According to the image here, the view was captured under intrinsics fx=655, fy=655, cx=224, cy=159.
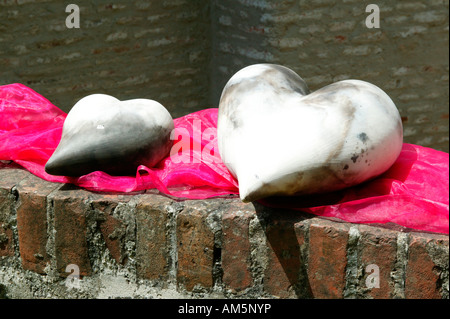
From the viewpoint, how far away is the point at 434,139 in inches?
171

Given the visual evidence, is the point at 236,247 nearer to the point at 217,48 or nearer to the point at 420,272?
the point at 420,272

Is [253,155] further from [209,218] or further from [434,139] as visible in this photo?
[434,139]

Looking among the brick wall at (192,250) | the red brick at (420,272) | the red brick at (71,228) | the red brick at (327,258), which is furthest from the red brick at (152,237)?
the red brick at (420,272)

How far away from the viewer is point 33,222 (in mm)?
1837

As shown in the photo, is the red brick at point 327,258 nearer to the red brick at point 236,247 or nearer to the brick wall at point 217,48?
the red brick at point 236,247

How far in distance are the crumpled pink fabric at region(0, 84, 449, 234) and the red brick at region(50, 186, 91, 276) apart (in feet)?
0.20

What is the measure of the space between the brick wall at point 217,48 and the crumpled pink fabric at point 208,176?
66.8 inches

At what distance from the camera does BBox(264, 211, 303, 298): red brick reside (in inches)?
63.2

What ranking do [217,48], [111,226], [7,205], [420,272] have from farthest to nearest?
[217,48] < [7,205] < [111,226] < [420,272]

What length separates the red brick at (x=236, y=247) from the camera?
64.6 inches

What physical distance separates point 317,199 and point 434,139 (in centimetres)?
291

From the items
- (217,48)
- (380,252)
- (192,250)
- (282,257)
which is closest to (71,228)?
(192,250)

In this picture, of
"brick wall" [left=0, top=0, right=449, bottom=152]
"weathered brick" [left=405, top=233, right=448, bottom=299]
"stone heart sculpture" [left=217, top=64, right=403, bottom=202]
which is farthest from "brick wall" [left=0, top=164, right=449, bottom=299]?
"brick wall" [left=0, top=0, right=449, bottom=152]

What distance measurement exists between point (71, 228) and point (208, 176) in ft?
1.31
